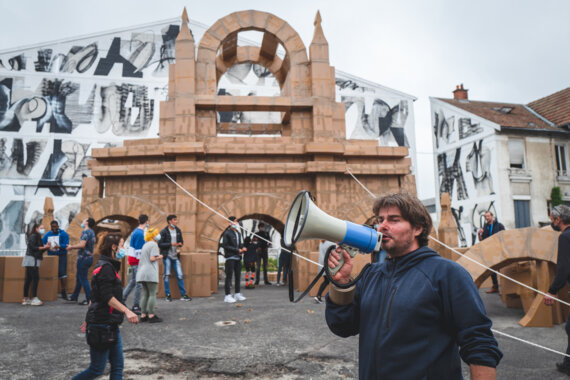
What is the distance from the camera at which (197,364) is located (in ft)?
17.4

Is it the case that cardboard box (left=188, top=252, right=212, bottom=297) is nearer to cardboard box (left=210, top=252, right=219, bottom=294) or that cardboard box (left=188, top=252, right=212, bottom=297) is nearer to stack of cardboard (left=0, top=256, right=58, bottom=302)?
cardboard box (left=210, top=252, right=219, bottom=294)

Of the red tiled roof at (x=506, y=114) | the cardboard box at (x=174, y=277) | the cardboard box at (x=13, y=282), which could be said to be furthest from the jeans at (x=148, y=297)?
the red tiled roof at (x=506, y=114)

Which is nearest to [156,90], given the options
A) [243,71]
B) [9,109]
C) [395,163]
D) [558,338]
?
[243,71]

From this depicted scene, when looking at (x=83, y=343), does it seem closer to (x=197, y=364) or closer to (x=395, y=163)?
(x=197, y=364)

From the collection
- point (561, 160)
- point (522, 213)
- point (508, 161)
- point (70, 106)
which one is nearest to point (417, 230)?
point (522, 213)

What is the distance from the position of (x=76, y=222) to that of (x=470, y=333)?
12.0m

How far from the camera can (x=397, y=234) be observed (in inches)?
94.4

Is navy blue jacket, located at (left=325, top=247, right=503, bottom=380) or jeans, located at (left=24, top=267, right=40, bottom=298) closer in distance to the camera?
navy blue jacket, located at (left=325, top=247, right=503, bottom=380)

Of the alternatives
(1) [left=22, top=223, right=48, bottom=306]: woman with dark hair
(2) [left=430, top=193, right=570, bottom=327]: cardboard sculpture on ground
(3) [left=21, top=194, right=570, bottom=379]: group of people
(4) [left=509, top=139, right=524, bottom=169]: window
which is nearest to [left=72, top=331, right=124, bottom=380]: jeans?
(3) [left=21, top=194, right=570, bottom=379]: group of people

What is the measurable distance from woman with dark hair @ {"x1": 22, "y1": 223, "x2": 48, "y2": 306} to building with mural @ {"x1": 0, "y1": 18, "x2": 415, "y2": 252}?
19127mm

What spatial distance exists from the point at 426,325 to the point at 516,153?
26665 mm

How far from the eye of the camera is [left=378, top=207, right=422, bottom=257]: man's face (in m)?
2.38

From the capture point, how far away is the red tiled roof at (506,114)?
25.3 meters

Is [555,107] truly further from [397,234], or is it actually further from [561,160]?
[397,234]
